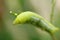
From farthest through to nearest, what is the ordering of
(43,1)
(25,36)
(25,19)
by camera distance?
(43,1), (25,36), (25,19)

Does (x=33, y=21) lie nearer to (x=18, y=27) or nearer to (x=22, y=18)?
(x=22, y=18)

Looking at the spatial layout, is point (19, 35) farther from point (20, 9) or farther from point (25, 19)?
point (25, 19)

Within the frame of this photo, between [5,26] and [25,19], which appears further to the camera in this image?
[5,26]

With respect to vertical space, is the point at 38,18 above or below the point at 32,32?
below

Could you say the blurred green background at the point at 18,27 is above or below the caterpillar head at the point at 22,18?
above

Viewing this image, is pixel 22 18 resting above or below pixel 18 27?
below

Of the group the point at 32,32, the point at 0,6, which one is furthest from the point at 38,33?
the point at 0,6

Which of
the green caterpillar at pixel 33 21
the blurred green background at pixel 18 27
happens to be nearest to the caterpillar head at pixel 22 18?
the green caterpillar at pixel 33 21

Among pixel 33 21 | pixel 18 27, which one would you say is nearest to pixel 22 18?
pixel 33 21

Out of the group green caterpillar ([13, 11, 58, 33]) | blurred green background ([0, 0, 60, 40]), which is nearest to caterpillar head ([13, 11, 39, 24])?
green caterpillar ([13, 11, 58, 33])

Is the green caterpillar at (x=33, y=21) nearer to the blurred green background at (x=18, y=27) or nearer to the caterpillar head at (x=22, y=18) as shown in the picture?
the caterpillar head at (x=22, y=18)

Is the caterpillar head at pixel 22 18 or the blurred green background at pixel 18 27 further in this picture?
the blurred green background at pixel 18 27
